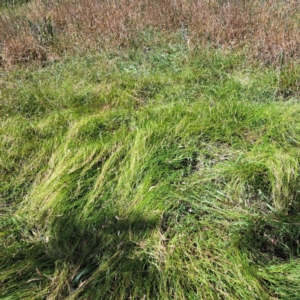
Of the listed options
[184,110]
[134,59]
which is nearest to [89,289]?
[184,110]

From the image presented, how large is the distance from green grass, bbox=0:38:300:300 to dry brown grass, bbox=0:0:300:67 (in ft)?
1.99

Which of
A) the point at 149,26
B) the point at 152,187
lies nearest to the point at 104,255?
the point at 152,187

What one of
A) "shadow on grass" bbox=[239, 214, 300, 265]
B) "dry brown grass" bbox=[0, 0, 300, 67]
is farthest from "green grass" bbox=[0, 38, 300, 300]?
"dry brown grass" bbox=[0, 0, 300, 67]

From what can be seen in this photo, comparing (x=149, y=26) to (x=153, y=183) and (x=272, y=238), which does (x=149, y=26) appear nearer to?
(x=153, y=183)

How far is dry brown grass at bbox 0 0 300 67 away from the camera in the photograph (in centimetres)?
350

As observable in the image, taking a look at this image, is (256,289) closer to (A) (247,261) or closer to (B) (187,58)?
(A) (247,261)

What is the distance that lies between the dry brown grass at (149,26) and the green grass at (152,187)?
608 mm

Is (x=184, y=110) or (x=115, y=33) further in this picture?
(x=115, y=33)

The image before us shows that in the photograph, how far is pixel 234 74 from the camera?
10.3ft

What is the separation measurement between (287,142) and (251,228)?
0.92 meters

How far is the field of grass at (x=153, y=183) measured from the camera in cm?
149

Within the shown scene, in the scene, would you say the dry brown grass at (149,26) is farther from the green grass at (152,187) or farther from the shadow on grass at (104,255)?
the shadow on grass at (104,255)

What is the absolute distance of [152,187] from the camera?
6.39 feet

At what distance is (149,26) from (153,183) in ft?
10.4
